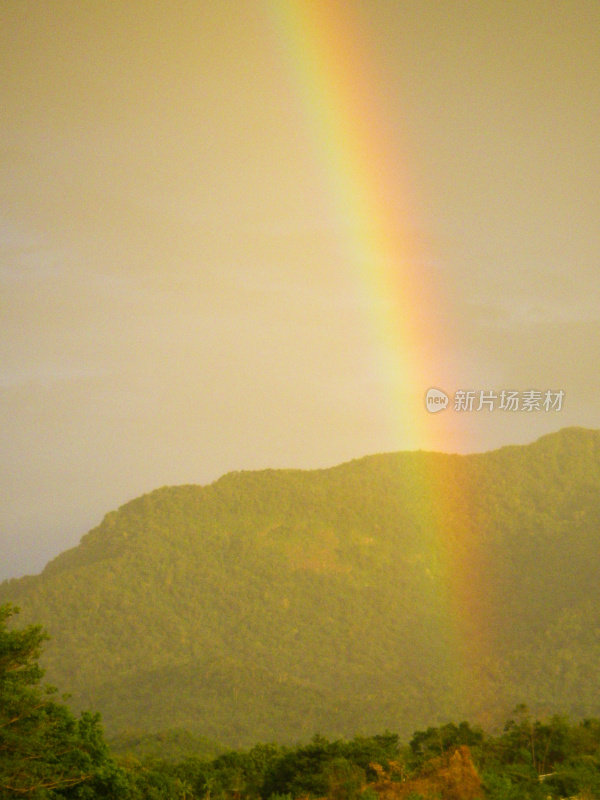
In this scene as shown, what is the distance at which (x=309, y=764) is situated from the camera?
37.4 m

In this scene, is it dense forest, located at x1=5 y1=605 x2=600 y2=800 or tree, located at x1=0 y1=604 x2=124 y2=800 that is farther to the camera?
tree, located at x1=0 y1=604 x2=124 y2=800

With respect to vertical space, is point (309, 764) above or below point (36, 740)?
below

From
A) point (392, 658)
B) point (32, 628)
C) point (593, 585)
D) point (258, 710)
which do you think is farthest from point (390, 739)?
point (593, 585)

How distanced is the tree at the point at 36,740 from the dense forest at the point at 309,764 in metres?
0.04

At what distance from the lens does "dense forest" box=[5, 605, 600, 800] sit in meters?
21.9

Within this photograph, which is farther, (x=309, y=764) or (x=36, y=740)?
(x=309, y=764)

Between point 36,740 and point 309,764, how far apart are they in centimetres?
1572

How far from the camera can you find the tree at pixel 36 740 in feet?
82.8

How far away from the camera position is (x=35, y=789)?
83.6 feet

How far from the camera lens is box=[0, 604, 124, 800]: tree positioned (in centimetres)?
2525

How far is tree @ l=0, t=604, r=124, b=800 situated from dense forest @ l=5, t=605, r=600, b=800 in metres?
0.04

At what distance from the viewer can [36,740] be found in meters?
25.7

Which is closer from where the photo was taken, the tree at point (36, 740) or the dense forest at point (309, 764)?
the dense forest at point (309, 764)

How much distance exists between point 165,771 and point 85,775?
93.1 ft
